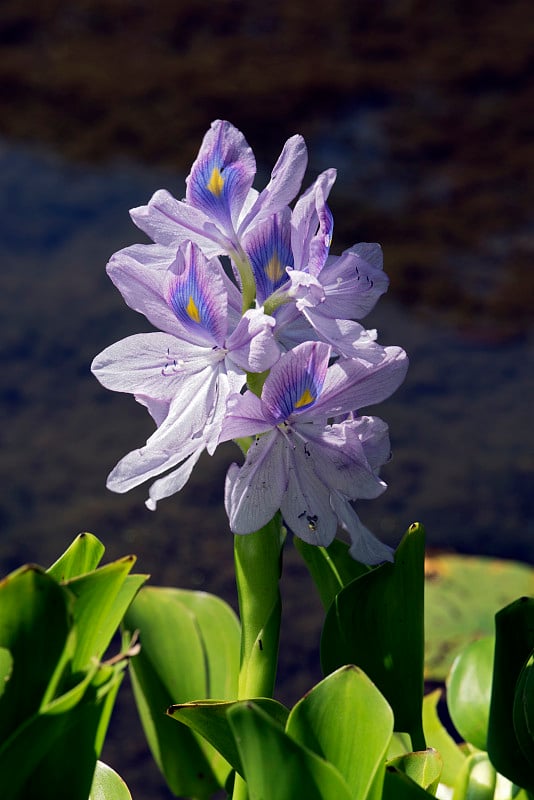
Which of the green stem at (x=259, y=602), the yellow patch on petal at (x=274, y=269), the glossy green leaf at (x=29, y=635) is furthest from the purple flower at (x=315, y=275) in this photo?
the glossy green leaf at (x=29, y=635)

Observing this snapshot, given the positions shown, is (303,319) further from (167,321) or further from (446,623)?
(446,623)

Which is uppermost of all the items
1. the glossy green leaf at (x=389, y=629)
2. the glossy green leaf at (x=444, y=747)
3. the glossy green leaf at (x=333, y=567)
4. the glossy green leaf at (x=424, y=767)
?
the glossy green leaf at (x=333, y=567)

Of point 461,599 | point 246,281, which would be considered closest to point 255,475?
point 246,281

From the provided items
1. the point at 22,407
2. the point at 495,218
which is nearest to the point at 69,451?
the point at 22,407

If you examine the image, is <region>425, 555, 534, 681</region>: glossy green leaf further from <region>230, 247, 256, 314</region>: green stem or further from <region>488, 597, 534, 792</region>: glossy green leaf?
<region>230, 247, 256, 314</region>: green stem

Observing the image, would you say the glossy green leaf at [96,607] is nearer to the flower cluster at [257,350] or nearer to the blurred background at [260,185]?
the flower cluster at [257,350]

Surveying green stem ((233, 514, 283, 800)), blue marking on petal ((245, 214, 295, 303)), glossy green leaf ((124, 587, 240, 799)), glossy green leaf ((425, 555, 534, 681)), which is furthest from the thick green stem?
glossy green leaf ((425, 555, 534, 681))
